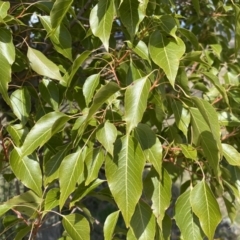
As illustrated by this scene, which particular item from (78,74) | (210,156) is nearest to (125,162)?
(210,156)

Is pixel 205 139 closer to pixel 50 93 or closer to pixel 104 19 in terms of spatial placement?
pixel 104 19

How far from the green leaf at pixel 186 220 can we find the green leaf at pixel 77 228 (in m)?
0.22

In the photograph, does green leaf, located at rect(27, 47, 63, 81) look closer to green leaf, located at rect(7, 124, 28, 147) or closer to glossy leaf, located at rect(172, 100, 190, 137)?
green leaf, located at rect(7, 124, 28, 147)

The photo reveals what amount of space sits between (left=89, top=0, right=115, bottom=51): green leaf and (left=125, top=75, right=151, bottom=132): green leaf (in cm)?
13

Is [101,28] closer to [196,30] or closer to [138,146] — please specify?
[138,146]

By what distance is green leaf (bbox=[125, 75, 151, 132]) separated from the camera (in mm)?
877

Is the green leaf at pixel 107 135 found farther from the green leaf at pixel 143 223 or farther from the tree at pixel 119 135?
the green leaf at pixel 143 223

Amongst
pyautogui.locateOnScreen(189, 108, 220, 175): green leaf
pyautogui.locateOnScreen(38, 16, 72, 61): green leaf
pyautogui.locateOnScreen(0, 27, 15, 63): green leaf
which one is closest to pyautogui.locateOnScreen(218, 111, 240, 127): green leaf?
pyautogui.locateOnScreen(189, 108, 220, 175): green leaf

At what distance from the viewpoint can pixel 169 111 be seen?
4.55 ft

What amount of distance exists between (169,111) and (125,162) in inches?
19.4

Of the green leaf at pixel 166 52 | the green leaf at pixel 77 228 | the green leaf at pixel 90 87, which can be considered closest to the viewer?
the green leaf at pixel 166 52

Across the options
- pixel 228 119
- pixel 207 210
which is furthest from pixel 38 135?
pixel 228 119

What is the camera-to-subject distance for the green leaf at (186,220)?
3.47 ft

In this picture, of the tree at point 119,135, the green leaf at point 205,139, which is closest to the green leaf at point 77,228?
the tree at point 119,135
